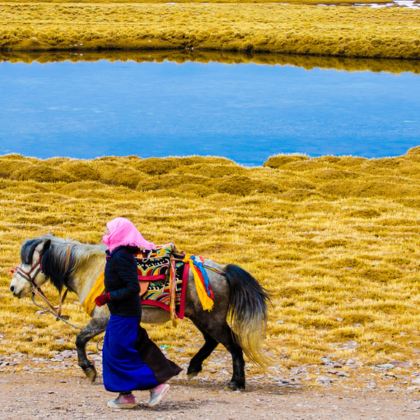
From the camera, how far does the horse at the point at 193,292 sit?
10.5 meters

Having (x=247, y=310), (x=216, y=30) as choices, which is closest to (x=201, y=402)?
(x=247, y=310)

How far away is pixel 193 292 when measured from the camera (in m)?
10.5

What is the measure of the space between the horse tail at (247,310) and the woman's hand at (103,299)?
1.85 metres

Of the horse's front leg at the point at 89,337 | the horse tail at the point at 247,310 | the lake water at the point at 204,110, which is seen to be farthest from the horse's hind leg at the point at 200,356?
the lake water at the point at 204,110

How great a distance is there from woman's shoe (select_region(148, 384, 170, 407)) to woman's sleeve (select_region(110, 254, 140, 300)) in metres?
1.27

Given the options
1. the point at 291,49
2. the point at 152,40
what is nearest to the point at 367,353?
the point at 291,49

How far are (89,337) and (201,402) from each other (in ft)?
5.90

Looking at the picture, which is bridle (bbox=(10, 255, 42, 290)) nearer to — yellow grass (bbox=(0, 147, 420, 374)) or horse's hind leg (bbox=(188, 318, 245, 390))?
horse's hind leg (bbox=(188, 318, 245, 390))

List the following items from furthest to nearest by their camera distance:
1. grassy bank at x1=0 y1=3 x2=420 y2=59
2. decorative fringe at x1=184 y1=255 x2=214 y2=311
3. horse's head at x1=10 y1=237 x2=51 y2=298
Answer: grassy bank at x1=0 y1=3 x2=420 y2=59, horse's head at x1=10 y1=237 x2=51 y2=298, decorative fringe at x1=184 y1=255 x2=214 y2=311

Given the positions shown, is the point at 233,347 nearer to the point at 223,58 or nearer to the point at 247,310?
the point at 247,310


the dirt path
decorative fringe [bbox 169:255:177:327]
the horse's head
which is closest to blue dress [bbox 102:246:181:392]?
the dirt path

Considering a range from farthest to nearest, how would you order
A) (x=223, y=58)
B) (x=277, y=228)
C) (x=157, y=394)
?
1. (x=223, y=58)
2. (x=277, y=228)
3. (x=157, y=394)

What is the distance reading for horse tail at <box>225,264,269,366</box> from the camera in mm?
10508

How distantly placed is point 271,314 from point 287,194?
487 inches
